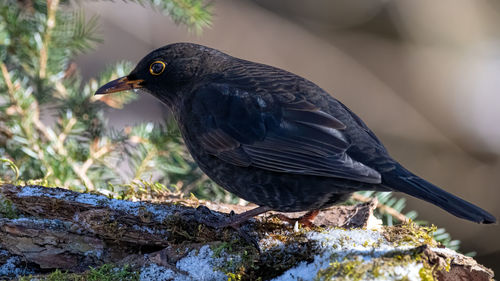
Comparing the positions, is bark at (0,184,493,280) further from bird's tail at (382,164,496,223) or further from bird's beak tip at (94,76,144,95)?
bird's beak tip at (94,76,144,95)

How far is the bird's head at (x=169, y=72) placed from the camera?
4.18 m

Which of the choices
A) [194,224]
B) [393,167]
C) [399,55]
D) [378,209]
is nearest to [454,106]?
[399,55]

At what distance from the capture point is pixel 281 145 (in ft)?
11.5

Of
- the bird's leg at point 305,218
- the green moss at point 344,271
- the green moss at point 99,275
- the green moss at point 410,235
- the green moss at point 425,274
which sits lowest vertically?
the green moss at point 99,275

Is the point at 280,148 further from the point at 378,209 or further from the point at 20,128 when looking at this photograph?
the point at 20,128

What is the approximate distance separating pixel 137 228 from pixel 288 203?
0.90 metres

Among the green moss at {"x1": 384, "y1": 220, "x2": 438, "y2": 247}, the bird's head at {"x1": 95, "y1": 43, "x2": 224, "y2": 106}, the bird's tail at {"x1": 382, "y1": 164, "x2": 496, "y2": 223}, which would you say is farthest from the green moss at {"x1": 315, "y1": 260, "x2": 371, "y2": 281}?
the bird's head at {"x1": 95, "y1": 43, "x2": 224, "y2": 106}

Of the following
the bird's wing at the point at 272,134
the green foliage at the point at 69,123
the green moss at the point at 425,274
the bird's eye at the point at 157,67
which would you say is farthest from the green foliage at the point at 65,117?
the green moss at the point at 425,274

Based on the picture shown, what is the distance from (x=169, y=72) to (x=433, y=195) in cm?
211

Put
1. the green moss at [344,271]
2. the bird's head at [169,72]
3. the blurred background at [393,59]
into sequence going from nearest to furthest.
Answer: the green moss at [344,271]
the bird's head at [169,72]
the blurred background at [393,59]

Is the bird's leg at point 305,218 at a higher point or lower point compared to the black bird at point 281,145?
lower

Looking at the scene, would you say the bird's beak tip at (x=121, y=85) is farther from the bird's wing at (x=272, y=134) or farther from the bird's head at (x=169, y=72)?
the bird's wing at (x=272, y=134)

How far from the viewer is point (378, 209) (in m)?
4.35

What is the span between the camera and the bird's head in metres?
4.18
